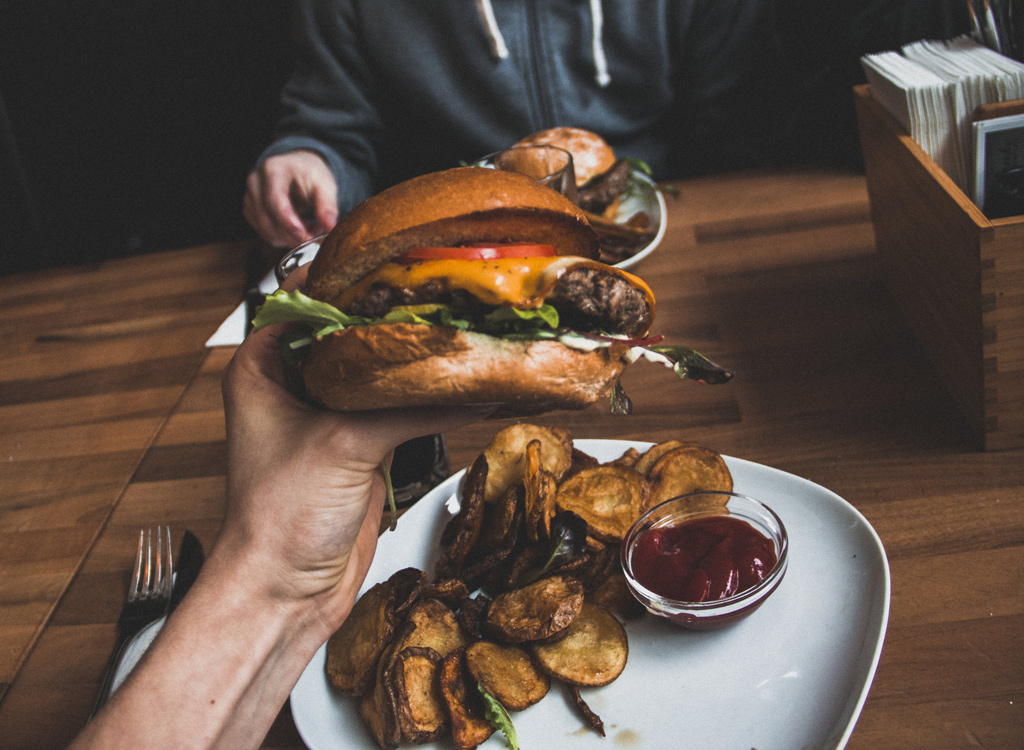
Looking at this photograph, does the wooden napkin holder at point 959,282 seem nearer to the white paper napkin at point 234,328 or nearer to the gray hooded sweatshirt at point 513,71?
the gray hooded sweatshirt at point 513,71

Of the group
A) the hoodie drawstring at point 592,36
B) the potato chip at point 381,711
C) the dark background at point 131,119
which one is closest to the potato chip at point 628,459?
the potato chip at point 381,711

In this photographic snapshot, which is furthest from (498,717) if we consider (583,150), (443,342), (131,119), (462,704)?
(131,119)

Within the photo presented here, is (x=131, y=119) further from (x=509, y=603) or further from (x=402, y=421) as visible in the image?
(x=509, y=603)

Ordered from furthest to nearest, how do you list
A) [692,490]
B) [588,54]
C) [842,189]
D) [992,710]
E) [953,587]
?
[588,54] < [842,189] < [692,490] < [953,587] < [992,710]

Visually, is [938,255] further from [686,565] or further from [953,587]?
[686,565]

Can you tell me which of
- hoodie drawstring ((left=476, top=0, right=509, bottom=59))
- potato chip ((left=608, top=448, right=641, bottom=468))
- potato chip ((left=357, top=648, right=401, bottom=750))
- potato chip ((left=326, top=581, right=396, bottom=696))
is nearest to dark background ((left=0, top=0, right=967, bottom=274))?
hoodie drawstring ((left=476, top=0, right=509, bottom=59))

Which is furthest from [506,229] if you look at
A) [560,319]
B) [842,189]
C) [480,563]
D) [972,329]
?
[842,189]

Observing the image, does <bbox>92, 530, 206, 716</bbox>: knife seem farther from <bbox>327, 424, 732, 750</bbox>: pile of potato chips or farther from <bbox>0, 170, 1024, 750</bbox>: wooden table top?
<bbox>327, 424, 732, 750</bbox>: pile of potato chips
